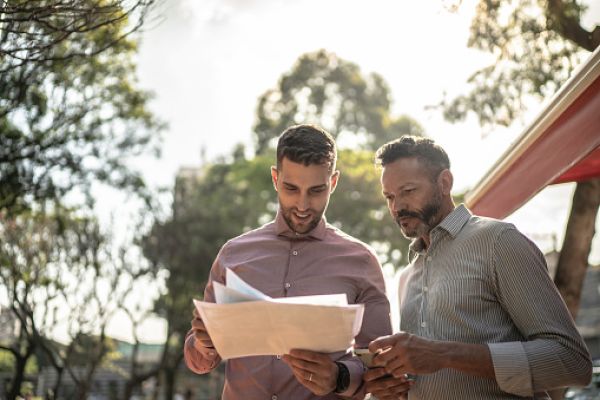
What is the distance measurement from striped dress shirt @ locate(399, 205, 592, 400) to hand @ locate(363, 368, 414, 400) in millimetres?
163

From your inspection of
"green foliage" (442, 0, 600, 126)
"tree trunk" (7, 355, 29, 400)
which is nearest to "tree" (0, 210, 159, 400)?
"tree trunk" (7, 355, 29, 400)

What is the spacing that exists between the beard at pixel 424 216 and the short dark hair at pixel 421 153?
0.10 metres

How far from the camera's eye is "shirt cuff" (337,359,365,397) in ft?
8.96

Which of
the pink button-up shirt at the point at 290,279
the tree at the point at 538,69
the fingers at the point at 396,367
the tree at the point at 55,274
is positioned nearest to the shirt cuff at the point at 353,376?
the pink button-up shirt at the point at 290,279

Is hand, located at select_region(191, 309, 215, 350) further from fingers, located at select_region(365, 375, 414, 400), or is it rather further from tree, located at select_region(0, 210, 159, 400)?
tree, located at select_region(0, 210, 159, 400)

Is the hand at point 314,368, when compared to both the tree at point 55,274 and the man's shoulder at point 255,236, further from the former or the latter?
the tree at point 55,274

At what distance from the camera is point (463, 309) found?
283 centimetres

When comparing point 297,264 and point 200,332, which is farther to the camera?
point 297,264

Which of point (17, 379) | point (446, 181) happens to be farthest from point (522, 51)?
point (17, 379)

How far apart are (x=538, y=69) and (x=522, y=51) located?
248 mm

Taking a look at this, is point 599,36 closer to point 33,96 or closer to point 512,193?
point 512,193

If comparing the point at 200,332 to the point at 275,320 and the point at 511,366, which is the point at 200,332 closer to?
the point at 275,320

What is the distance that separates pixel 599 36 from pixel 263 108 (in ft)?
90.5

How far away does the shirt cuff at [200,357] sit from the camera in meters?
2.93
